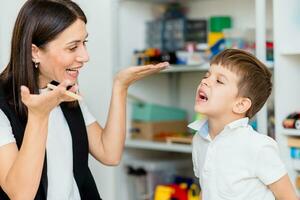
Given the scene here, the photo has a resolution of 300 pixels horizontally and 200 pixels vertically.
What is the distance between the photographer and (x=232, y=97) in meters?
1.49

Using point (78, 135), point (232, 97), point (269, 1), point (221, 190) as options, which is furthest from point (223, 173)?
point (269, 1)

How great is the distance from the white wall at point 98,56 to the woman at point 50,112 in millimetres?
872

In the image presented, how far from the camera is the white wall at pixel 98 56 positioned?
2625 millimetres

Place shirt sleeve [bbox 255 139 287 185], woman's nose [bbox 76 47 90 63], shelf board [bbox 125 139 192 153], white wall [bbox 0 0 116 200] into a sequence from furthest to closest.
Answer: white wall [bbox 0 0 116 200] → shelf board [bbox 125 139 192 153] → woman's nose [bbox 76 47 90 63] → shirt sleeve [bbox 255 139 287 185]

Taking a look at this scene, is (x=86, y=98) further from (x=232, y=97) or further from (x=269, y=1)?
(x=232, y=97)

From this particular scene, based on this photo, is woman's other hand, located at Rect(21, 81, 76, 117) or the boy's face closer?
woman's other hand, located at Rect(21, 81, 76, 117)

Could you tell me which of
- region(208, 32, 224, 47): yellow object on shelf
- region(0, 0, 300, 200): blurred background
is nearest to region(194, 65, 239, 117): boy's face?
region(0, 0, 300, 200): blurred background

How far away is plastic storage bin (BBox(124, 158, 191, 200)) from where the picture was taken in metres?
2.67

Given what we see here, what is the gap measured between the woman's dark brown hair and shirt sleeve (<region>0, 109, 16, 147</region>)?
0.17ft

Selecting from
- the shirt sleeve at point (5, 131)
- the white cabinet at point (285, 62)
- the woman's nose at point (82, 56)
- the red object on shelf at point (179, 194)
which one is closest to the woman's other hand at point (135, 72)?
the woman's nose at point (82, 56)

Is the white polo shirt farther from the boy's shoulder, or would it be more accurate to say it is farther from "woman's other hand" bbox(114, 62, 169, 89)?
"woman's other hand" bbox(114, 62, 169, 89)

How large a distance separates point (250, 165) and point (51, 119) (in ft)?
2.07

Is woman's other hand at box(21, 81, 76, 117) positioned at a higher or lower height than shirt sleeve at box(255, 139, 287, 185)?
higher

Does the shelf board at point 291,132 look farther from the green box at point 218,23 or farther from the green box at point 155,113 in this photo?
the green box at point 155,113
